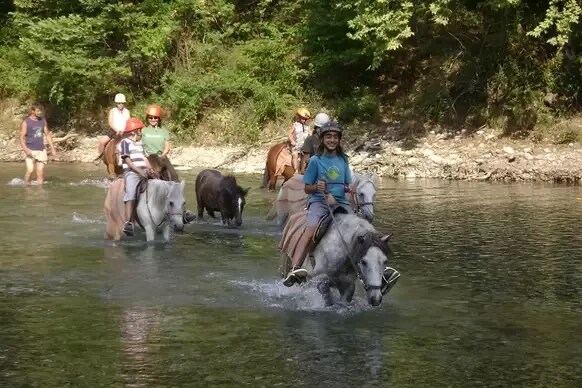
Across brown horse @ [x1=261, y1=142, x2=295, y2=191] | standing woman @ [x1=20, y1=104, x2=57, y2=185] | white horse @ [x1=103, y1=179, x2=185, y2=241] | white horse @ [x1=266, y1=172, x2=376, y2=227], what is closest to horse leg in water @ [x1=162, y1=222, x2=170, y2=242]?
white horse @ [x1=103, y1=179, x2=185, y2=241]

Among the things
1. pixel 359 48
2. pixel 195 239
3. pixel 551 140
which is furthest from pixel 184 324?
pixel 359 48

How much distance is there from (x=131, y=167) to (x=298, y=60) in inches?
780

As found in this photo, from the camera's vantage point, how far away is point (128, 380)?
8305 mm

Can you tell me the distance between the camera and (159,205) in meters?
15.6

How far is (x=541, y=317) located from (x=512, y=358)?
5.86 feet

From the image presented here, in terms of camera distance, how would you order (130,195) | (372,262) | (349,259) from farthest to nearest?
(130,195), (349,259), (372,262)

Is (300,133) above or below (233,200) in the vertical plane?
above

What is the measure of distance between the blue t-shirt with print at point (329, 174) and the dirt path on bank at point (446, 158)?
15504mm

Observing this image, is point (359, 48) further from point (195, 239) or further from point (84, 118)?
point (195, 239)

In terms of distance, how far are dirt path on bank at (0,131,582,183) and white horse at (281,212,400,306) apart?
1570cm

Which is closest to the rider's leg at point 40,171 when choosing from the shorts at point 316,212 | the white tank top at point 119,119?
the white tank top at point 119,119

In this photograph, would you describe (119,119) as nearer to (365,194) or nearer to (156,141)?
(156,141)

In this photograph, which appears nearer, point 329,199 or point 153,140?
point 329,199

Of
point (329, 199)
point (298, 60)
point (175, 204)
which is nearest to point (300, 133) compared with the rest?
point (175, 204)
